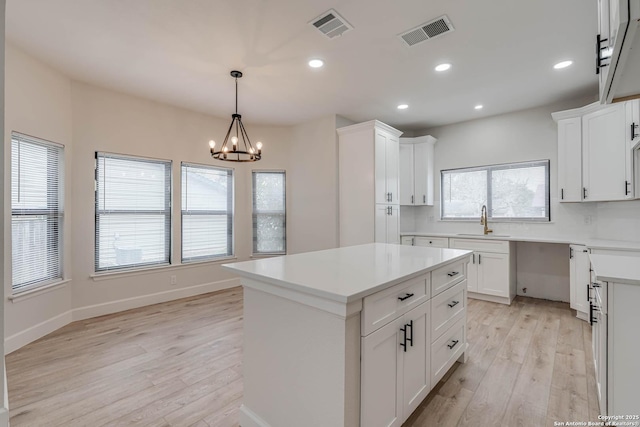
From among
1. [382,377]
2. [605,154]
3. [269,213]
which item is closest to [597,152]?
[605,154]

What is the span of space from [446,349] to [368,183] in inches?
107

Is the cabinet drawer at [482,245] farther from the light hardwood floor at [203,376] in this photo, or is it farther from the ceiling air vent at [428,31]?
the ceiling air vent at [428,31]

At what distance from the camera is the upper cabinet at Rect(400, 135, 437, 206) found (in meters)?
5.19

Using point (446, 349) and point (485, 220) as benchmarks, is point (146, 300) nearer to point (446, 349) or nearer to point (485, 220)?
point (446, 349)

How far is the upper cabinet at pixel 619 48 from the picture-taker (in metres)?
1.03

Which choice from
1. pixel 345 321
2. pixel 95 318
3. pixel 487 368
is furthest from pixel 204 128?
pixel 487 368

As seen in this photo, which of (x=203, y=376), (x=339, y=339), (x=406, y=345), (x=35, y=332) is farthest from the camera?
(x=35, y=332)

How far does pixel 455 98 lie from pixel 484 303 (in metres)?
2.96

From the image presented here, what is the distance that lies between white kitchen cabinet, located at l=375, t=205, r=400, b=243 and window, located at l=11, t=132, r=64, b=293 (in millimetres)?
4077

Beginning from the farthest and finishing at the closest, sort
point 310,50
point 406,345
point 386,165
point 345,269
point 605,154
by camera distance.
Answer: point 386,165
point 605,154
point 310,50
point 345,269
point 406,345

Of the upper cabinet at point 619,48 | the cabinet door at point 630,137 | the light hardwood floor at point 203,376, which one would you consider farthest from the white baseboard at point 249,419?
the cabinet door at point 630,137

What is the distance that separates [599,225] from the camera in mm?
3811

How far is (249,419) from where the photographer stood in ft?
5.54

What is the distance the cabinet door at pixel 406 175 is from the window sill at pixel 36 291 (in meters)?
5.05
